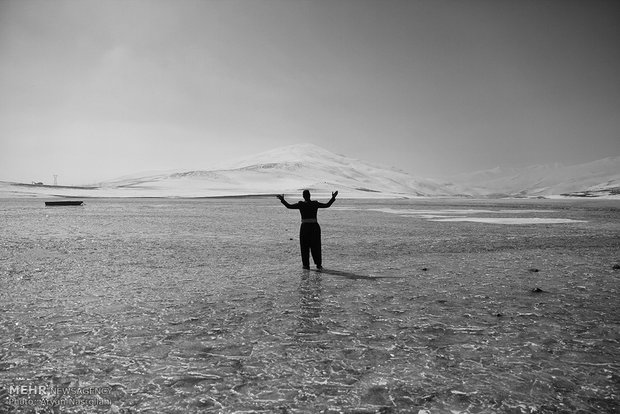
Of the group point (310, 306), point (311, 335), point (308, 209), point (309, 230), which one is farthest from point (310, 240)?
point (311, 335)

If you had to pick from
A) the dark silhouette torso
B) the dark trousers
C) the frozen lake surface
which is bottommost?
the frozen lake surface

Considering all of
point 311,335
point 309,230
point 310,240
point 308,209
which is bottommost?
point 311,335

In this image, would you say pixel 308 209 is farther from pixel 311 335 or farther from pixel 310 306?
pixel 311 335

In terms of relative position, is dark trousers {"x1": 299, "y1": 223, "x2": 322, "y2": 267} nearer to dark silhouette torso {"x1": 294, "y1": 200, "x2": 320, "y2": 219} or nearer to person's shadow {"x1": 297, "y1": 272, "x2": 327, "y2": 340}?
dark silhouette torso {"x1": 294, "y1": 200, "x2": 320, "y2": 219}

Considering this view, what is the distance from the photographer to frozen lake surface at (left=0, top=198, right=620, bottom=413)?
168 inches

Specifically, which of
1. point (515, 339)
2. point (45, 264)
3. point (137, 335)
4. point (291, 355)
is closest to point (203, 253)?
point (45, 264)

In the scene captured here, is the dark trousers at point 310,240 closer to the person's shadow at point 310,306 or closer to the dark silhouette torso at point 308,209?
the dark silhouette torso at point 308,209

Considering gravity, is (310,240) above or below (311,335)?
above

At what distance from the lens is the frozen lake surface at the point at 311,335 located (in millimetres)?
4270

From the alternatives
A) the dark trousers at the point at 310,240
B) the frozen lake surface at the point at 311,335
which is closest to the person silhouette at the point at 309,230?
the dark trousers at the point at 310,240

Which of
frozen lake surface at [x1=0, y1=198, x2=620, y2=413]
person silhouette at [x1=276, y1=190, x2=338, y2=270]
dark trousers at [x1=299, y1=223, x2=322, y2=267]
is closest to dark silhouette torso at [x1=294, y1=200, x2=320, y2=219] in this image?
person silhouette at [x1=276, y1=190, x2=338, y2=270]

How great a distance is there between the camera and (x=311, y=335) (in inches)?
238

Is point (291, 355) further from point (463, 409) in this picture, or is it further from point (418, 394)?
point (463, 409)

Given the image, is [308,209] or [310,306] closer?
[310,306]
